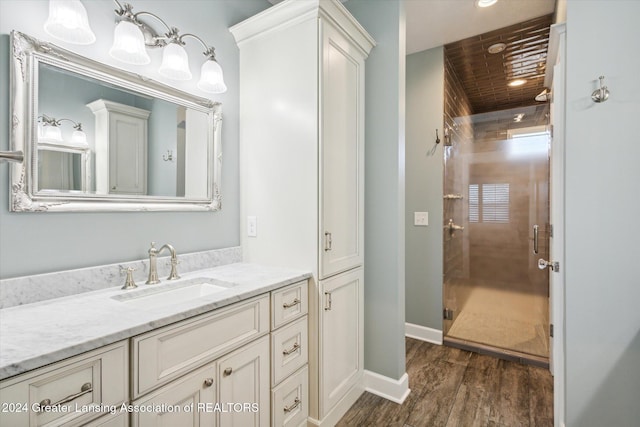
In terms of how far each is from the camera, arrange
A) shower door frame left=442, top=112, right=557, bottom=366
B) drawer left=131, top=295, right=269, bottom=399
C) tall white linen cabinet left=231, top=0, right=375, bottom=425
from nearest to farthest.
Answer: drawer left=131, top=295, right=269, bottom=399 → tall white linen cabinet left=231, top=0, right=375, bottom=425 → shower door frame left=442, top=112, right=557, bottom=366

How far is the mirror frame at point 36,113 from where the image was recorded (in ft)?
3.68

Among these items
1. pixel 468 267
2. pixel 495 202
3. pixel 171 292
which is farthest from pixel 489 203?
pixel 171 292

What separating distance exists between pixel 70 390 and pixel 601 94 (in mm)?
2309

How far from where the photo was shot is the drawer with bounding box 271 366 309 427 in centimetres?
142

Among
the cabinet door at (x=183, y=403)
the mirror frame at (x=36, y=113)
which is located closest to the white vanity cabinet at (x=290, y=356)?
the cabinet door at (x=183, y=403)

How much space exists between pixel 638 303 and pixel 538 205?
160 cm

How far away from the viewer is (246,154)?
1919 millimetres

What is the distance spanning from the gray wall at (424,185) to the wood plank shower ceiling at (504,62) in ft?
1.07

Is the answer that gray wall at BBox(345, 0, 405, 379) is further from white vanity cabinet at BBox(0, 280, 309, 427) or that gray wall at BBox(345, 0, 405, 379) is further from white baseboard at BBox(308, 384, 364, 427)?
white vanity cabinet at BBox(0, 280, 309, 427)

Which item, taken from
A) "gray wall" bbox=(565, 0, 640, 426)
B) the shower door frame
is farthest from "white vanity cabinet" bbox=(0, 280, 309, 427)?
the shower door frame

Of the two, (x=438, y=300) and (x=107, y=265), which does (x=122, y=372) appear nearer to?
(x=107, y=265)

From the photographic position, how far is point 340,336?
1814 millimetres

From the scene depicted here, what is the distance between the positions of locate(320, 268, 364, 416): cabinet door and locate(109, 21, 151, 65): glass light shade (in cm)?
140

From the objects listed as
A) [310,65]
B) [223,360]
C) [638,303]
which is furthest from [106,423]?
[638,303]
